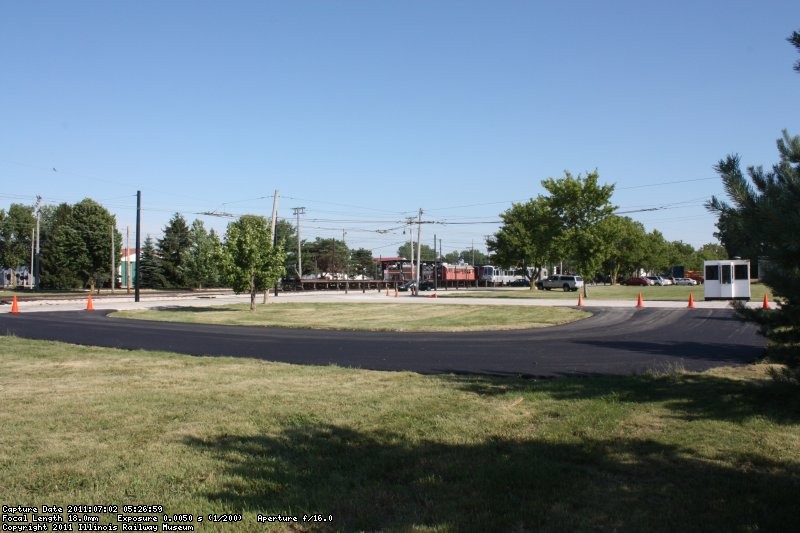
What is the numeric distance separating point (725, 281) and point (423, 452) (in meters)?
34.9

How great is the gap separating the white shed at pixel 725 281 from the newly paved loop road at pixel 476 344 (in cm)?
1249

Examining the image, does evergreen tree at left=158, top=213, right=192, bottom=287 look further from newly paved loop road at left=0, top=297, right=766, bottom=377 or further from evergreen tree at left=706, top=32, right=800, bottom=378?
evergreen tree at left=706, top=32, right=800, bottom=378

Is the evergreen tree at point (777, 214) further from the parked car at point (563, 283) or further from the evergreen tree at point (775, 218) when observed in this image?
the parked car at point (563, 283)

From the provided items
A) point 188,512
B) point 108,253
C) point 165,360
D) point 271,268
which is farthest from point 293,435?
point 108,253

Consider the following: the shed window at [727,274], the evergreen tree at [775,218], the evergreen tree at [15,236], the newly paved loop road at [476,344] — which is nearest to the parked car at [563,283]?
the shed window at [727,274]

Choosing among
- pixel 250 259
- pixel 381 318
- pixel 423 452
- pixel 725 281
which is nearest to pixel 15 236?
pixel 250 259

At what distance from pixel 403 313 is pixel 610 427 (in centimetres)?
2282

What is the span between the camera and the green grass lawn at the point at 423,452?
166 inches

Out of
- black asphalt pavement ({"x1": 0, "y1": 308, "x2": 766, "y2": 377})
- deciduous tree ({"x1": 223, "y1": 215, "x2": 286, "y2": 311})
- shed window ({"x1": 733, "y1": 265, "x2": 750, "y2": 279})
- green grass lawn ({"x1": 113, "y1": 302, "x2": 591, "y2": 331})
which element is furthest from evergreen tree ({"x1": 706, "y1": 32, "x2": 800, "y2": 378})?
shed window ({"x1": 733, "y1": 265, "x2": 750, "y2": 279})

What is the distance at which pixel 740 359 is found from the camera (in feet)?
40.2

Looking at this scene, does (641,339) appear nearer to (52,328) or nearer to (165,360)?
(165,360)

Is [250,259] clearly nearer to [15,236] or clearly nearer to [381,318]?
[381,318]

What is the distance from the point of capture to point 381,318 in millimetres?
26109

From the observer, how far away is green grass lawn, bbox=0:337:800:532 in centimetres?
421
